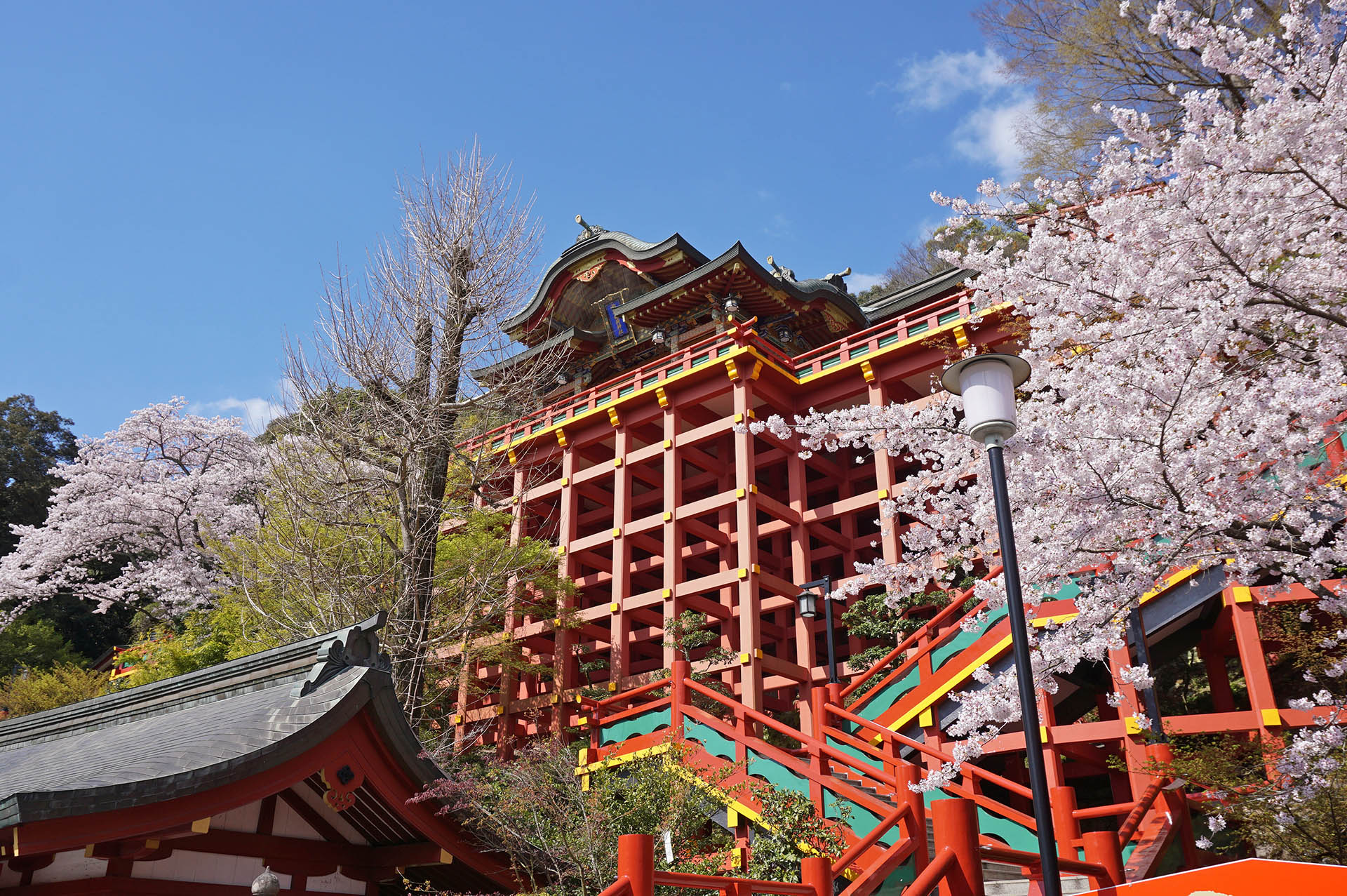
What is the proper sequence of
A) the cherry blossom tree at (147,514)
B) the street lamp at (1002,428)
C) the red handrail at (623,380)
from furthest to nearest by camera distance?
1. the cherry blossom tree at (147,514)
2. the red handrail at (623,380)
3. the street lamp at (1002,428)

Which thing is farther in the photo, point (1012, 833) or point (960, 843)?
point (1012, 833)

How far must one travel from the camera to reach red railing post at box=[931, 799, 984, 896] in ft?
14.4

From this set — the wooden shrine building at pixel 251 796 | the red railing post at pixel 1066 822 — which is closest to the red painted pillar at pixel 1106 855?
the red railing post at pixel 1066 822

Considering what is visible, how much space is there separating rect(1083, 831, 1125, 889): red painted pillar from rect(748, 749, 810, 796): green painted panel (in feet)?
10.5

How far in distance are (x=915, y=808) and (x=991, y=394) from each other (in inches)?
120

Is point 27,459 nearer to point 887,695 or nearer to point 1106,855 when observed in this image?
point 887,695

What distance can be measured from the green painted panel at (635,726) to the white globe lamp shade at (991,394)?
24.3 feet

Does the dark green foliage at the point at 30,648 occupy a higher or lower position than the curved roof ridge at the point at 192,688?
higher

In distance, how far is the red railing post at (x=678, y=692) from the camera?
10016 mm

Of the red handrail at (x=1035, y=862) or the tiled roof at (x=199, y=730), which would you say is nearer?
the tiled roof at (x=199, y=730)

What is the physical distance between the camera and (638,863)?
4.19 meters

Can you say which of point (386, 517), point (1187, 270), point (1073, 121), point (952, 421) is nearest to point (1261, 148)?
point (1187, 270)

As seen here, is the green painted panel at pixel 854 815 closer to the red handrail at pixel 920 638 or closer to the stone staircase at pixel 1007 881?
the stone staircase at pixel 1007 881

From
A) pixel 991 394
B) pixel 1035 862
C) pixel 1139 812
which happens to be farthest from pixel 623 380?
pixel 1035 862
